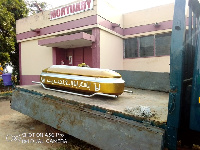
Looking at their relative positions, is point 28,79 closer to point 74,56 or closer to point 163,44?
point 74,56

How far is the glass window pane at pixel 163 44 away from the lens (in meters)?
9.64

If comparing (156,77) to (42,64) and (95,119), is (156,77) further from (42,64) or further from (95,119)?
(42,64)

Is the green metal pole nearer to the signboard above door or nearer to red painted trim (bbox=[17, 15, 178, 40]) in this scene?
red painted trim (bbox=[17, 15, 178, 40])

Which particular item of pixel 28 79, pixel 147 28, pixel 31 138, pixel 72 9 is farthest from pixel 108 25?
pixel 31 138

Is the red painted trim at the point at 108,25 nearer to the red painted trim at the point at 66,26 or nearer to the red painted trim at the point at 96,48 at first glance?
the red painted trim at the point at 66,26

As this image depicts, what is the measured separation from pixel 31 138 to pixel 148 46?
9.00 metres

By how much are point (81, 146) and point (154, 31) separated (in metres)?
8.96

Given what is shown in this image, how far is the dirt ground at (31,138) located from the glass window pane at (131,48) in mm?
8264

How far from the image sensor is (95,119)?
6.51ft

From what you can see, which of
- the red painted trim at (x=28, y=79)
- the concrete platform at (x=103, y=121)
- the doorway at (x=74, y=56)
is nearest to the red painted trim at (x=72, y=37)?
the doorway at (x=74, y=56)

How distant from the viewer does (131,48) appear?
11.0 meters

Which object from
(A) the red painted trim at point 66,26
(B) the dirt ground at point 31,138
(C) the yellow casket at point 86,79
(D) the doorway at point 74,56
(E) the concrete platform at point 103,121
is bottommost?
(B) the dirt ground at point 31,138

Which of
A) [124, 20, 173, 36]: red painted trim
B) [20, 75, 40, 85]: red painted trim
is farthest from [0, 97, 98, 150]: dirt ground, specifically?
[124, 20, 173, 36]: red painted trim

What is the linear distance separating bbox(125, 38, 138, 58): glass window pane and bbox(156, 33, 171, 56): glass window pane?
1.45m
